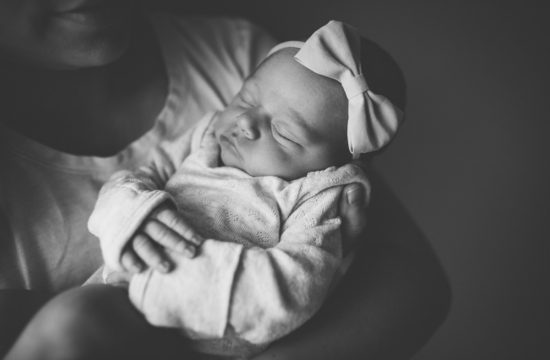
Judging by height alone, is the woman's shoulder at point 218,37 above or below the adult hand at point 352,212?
above

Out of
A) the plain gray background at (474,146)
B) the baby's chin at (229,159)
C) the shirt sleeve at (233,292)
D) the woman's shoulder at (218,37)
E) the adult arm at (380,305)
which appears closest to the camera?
the shirt sleeve at (233,292)

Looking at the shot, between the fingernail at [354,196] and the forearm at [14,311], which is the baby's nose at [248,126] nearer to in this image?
the fingernail at [354,196]

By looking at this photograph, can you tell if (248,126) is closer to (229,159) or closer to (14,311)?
(229,159)

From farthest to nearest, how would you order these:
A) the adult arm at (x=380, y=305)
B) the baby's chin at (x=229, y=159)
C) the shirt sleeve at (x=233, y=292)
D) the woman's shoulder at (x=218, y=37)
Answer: the woman's shoulder at (x=218, y=37)
the baby's chin at (x=229, y=159)
the adult arm at (x=380, y=305)
the shirt sleeve at (x=233, y=292)

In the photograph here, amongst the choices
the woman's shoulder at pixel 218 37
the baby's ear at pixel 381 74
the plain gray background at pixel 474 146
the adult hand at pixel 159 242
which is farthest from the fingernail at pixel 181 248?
the plain gray background at pixel 474 146

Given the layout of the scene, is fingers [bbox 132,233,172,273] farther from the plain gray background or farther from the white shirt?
the plain gray background

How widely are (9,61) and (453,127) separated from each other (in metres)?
1.52

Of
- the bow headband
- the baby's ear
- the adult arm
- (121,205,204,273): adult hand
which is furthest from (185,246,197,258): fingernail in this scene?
the baby's ear

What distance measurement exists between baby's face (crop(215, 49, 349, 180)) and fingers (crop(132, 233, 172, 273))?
11.4 inches

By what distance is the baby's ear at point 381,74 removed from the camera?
910mm

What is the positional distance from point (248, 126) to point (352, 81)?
24cm

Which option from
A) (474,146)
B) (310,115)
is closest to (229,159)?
(310,115)

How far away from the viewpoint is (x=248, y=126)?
860 mm

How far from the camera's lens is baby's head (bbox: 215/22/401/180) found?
864mm
